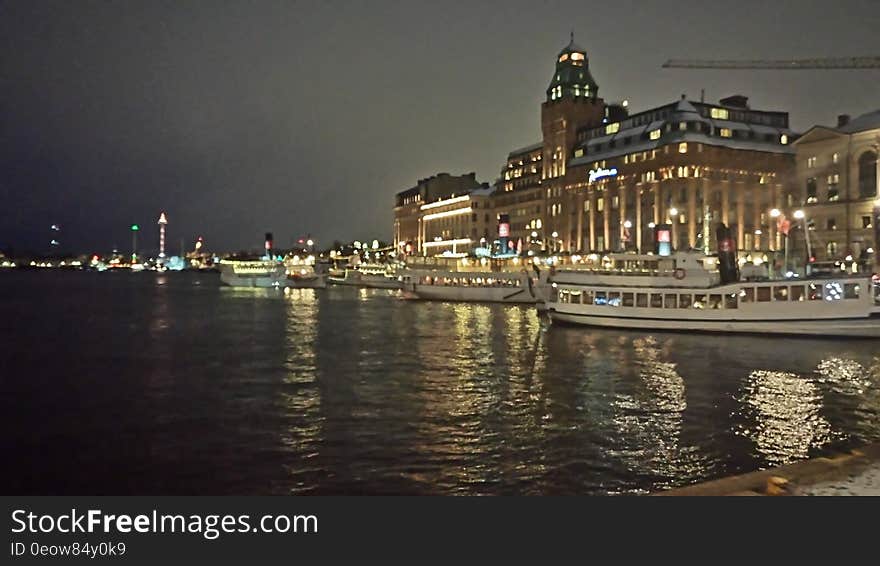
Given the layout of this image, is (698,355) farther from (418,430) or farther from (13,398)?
(13,398)

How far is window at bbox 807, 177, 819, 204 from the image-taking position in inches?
3730

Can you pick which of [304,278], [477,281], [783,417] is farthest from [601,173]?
[783,417]

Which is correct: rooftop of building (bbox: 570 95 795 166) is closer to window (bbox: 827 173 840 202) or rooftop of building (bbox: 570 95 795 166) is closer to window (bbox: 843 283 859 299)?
window (bbox: 827 173 840 202)

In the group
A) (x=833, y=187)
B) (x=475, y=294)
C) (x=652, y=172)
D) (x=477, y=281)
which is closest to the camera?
(x=833, y=187)

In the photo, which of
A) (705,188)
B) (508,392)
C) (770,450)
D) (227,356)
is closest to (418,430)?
(508,392)

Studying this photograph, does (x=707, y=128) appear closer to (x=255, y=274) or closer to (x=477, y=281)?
(x=477, y=281)

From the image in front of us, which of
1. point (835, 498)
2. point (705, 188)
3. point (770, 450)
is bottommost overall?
point (770, 450)

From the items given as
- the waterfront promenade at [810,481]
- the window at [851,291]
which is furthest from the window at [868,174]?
the waterfront promenade at [810,481]

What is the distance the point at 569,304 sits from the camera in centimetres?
5753

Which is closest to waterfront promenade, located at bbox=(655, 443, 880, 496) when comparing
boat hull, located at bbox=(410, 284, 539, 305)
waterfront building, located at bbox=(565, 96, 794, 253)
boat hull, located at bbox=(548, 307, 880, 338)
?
boat hull, located at bbox=(548, 307, 880, 338)

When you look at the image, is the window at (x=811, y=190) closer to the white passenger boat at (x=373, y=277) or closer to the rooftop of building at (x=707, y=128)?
the rooftop of building at (x=707, y=128)

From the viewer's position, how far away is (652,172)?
12119cm

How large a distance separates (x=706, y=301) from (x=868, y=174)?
1972 inches

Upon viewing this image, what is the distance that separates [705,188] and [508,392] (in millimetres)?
95979
